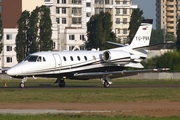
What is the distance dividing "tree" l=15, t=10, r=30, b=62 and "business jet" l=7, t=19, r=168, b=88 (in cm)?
5589

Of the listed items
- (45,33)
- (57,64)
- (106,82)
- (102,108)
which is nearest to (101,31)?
(45,33)

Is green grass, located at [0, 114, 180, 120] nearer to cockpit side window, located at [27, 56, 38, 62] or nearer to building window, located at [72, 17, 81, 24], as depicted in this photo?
cockpit side window, located at [27, 56, 38, 62]

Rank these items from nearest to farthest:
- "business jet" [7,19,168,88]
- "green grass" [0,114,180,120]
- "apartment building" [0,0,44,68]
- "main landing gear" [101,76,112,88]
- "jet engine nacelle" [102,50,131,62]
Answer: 1. "green grass" [0,114,180,120]
2. "business jet" [7,19,168,88]
3. "main landing gear" [101,76,112,88]
4. "jet engine nacelle" [102,50,131,62]
5. "apartment building" [0,0,44,68]

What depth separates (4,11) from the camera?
14250 centimetres

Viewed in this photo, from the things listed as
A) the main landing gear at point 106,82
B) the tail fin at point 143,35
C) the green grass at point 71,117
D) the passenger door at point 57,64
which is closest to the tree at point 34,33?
the tail fin at point 143,35

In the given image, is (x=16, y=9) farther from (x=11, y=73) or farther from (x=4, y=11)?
(x=11, y=73)

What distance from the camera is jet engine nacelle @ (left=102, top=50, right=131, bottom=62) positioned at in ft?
186

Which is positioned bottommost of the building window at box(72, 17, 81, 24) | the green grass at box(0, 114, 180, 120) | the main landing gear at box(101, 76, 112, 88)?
the green grass at box(0, 114, 180, 120)

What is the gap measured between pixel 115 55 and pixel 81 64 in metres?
3.05

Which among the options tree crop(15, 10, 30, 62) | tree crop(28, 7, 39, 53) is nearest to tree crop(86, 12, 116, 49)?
tree crop(28, 7, 39, 53)

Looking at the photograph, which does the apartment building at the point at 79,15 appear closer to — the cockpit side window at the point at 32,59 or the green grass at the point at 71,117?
the cockpit side window at the point at 32,59

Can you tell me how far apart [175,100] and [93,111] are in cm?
→ 843

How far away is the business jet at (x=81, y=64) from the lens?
5291 cm

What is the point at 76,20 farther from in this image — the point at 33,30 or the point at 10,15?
the point at 33,30
